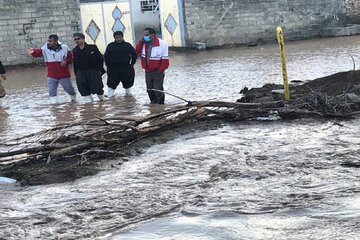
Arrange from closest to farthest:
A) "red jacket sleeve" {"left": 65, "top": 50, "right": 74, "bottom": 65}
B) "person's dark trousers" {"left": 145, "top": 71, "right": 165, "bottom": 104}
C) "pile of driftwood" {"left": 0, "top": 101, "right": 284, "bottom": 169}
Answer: "pile of driftwood" {"left": 0, "top": 101, "right": 284, "bottom": 169}
"person's dark trousers" {"left": 145, "top": 71, "right": 165, "bottom": 104}
"red jacket sleeve" {"left": 65, "top": 50, "right": 74, "bottom": 65}

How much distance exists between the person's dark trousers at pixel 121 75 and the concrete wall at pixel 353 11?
70.3 ft

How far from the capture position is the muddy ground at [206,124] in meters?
6.39

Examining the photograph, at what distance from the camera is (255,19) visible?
92.4ft

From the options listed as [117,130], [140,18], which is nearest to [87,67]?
[117,130]

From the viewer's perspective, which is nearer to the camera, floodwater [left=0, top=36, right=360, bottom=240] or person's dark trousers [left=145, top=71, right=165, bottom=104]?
floodwater [left=0, top=36, right=360, bottom=240]

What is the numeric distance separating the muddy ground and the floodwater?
0.16m

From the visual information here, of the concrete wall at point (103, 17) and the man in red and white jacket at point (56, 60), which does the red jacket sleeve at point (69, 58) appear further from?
the concrete wall at point (103, 17)

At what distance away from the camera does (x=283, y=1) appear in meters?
28.4

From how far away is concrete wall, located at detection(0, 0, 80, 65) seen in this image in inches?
938

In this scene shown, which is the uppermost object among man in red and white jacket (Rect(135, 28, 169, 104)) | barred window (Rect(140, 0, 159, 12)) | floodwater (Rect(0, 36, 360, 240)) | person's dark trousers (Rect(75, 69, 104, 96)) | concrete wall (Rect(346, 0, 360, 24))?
barred window (Rect(140, 0, 159, 12))

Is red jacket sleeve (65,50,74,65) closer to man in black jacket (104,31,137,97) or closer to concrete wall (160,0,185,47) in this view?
man in black jacket (104,31,137,97)

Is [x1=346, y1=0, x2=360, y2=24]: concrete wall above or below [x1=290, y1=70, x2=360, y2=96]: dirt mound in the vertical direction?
above

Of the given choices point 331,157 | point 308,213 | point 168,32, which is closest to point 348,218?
point 308,213

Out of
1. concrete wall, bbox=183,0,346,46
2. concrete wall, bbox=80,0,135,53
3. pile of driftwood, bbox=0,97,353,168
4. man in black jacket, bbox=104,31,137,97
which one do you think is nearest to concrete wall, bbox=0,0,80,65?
concrete wall, bbox=80,0,135,53
